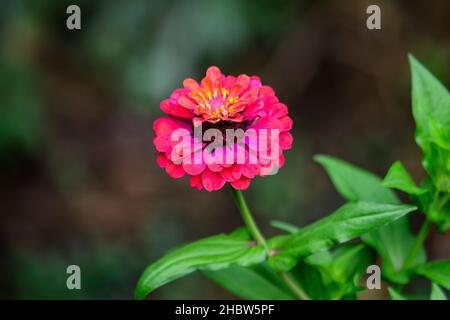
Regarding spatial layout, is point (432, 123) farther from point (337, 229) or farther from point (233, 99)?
point (233, 99)

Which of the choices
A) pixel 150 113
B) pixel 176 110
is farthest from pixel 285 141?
pixel 150 113

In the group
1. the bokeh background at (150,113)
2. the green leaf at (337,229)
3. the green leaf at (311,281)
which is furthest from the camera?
the bokeh background at (150,113)

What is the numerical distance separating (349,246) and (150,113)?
232 cm

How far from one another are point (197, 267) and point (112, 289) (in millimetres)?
1681

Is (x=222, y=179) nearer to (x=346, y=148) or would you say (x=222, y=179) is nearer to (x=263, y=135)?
(x=263, y=135)

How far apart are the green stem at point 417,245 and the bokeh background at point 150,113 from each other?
5.30 ft

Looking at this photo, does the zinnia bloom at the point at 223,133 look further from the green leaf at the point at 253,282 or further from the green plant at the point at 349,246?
the green leaf at the point at 253,282

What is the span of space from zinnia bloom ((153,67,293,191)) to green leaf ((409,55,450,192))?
0.32m

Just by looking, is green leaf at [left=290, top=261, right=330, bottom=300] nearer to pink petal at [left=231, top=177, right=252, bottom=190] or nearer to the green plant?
the green plant

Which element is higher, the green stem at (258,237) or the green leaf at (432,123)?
the green leaf at (432,123)

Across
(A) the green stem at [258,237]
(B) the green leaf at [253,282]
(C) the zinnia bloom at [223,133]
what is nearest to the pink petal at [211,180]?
(C) the zinnia bloom at [223,133]

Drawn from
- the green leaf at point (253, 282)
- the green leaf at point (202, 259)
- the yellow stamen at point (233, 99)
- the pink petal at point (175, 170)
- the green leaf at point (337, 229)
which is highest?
the yellow stamen at point (233, 99)

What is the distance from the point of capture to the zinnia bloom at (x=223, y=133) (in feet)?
3.80

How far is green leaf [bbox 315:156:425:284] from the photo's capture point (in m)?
1.42
